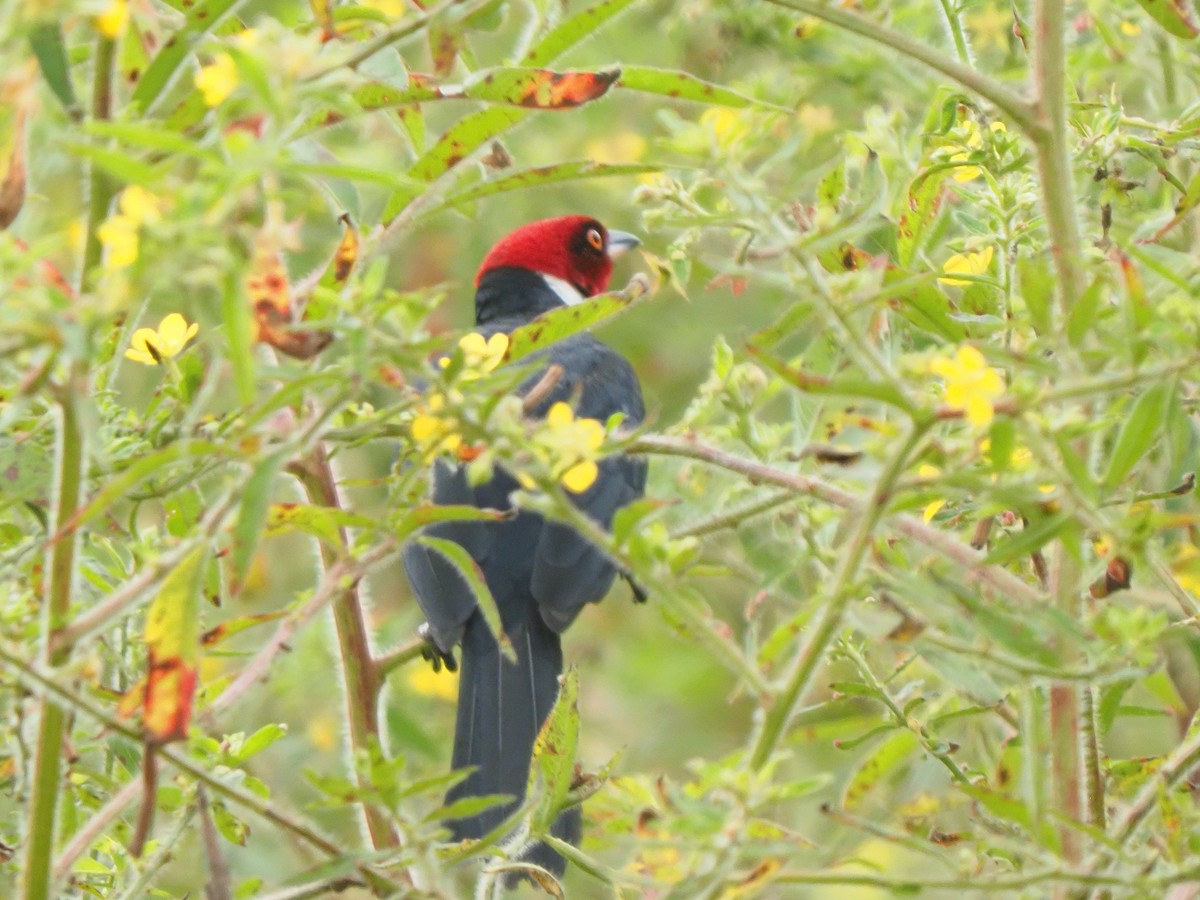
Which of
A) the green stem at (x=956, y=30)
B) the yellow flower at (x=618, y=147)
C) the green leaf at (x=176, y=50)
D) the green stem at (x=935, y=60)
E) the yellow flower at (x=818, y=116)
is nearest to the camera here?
the green leaf at (x=176, y=50)

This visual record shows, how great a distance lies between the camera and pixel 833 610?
139 cm

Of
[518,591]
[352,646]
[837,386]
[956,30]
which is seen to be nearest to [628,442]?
[837,386]

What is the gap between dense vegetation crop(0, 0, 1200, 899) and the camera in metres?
1.38

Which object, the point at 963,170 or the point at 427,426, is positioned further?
the point at 963,170

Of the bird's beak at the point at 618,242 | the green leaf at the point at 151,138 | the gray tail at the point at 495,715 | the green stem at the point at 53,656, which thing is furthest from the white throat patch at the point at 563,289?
the green leaf at the point at 151,138

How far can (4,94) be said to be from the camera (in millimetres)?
1381

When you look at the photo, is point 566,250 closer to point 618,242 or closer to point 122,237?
point 618,242

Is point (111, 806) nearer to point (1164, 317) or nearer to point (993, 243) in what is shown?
point (1164, 317)

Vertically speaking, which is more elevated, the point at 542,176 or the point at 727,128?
the point at 727,128

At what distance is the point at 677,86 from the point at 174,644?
35.4 inches

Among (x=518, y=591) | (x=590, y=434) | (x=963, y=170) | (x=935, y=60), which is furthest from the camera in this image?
(x=518, y=591)

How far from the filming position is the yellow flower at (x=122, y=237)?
122 cm

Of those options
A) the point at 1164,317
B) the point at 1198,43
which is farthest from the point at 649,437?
the point at 1198,43

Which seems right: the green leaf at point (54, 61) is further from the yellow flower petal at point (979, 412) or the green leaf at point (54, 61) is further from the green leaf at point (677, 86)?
the yellow flower petal at point (979, 412)
